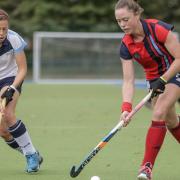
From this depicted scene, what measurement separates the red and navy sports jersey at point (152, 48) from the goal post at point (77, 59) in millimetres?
13556

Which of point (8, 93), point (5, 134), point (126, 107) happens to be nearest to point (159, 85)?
point (126, 107)

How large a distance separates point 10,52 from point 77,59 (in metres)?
13.7

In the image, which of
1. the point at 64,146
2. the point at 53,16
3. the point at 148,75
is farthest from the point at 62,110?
the point at 53,16

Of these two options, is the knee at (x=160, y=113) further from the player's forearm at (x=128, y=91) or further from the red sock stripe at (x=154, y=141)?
the player's forearm at (x=128, y=91)

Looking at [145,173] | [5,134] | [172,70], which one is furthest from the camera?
[5,134]

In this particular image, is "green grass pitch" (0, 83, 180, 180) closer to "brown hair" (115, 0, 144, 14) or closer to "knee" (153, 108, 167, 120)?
"knee" (153, 108, 167, 120)

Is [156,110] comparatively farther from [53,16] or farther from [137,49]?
[53,16]

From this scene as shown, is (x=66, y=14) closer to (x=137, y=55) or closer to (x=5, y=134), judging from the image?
(x=5, y=134)

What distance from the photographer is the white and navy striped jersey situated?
5962 mm

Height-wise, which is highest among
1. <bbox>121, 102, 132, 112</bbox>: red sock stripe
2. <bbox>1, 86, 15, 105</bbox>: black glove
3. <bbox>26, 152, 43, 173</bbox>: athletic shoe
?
<bbox>121, 102, 132, 112</bbox>: red sock stripe

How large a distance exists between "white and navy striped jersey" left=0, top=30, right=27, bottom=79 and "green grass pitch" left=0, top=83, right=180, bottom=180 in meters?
0.86

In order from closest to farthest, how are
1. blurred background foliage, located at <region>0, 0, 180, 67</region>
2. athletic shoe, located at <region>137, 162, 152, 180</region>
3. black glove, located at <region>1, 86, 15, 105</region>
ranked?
athletic shoe, located at <region>137, 162, 152, 180</region>
black glove, located at <region>1, 86, 15, 105</region>
blurred background foliage, located at <region>0, 0, 180, 67</region>

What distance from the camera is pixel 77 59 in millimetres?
19734

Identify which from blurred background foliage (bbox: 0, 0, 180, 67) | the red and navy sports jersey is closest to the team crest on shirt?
the red and navy sports jersey
